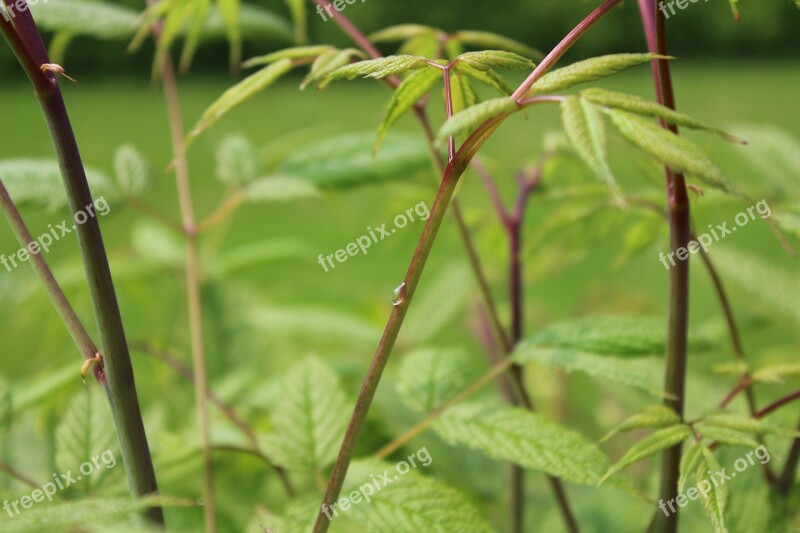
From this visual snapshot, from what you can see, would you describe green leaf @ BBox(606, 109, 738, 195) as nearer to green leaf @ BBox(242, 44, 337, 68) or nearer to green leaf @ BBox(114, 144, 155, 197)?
green leaf @ BBox(242, 44, 337, 68)

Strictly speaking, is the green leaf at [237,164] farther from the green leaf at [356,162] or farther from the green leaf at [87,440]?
the green leaf at [87,440]

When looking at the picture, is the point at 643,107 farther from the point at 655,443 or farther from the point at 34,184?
the point at 34,184

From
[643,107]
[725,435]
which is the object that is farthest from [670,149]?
[725,435]

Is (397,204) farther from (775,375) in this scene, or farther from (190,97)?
(190,97)

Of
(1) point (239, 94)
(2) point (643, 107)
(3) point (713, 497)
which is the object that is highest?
(1) point (239, 94)

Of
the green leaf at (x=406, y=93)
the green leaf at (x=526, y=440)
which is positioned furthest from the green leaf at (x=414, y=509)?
the green leaf at (x=406, y=93)

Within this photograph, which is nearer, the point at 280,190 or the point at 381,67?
the point at 381,67
